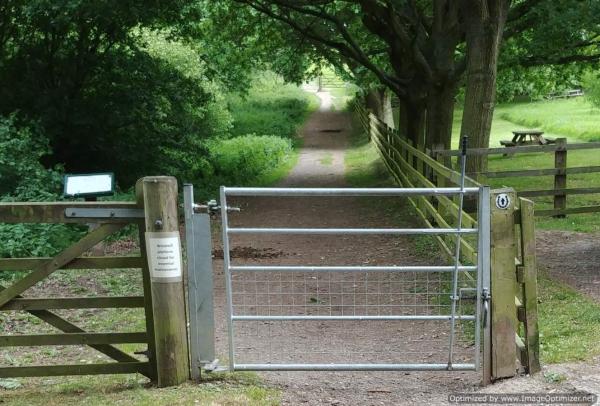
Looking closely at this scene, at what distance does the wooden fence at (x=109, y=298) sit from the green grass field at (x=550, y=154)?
9.62 metres

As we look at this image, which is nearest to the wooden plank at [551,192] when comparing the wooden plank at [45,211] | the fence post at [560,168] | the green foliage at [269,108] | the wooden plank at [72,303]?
the fence post at [560,168]

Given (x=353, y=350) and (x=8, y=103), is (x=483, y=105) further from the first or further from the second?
(x=8, y=103)

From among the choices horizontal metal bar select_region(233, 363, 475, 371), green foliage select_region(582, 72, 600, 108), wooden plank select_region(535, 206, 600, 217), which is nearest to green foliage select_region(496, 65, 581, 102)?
green foliage select_region(582, 72, 600, 108)

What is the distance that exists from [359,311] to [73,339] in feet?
11.4

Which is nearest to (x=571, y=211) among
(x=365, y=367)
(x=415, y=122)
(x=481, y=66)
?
(x=481, y=66)

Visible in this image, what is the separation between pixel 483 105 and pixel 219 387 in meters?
9.18

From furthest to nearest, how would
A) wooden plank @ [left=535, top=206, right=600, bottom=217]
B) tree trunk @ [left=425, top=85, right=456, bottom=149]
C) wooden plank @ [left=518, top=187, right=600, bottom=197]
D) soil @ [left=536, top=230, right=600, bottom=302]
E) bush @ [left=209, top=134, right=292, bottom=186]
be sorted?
1. bush @ [left=209, top=134, right=292, bottom=186]
2. tree trunk @ [left=425, top=85, right=456, bottom=149]
3. wooden plank @ [left=535, top=206, right=600, bottom=217]
4. wooden plank @ [left=518, top=187, right=600, bottom=197]
5. soil @ [left=536, top=230, right=600, bottom=302]

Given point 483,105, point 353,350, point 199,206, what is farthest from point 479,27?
point 199,206

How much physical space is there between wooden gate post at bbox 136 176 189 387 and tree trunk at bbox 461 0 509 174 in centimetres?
883

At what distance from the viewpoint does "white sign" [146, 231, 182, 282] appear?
4805 mm

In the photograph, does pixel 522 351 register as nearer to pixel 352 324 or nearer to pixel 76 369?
pixel 352 324

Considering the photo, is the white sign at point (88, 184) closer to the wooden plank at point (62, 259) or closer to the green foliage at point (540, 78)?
the wooden plank at point (62, 259)

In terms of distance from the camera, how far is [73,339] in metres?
5.02

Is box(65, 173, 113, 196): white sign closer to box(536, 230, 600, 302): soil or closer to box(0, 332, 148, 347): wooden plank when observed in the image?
box(0, 332, 148, 347): wooden plank
